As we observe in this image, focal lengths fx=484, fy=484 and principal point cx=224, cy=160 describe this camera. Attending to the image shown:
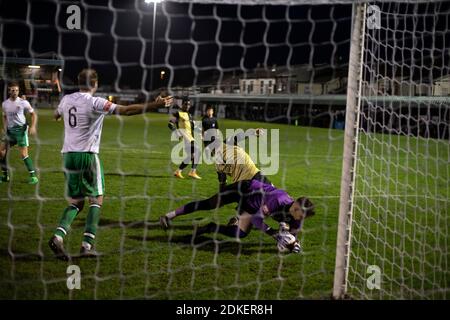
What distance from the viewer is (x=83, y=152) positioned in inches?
189

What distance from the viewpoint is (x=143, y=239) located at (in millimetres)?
5410

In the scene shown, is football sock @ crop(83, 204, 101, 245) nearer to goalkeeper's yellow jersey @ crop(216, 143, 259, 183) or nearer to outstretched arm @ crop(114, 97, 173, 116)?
outstretched arm @ crop(114, 97, 173, 116)

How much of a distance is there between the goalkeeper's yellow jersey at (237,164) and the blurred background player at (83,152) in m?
1.74

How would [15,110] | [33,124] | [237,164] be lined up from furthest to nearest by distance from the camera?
[15,110]
[33,124]
[237,164]

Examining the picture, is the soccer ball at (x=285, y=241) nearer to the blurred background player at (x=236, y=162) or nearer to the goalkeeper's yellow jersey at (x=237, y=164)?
the blurred background player at (x=236, y=162)

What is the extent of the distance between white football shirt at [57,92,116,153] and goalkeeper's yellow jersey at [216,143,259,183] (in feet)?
6.02

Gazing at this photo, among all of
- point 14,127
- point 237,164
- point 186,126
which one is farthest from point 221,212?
point 14,127

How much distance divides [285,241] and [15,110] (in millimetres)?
5766

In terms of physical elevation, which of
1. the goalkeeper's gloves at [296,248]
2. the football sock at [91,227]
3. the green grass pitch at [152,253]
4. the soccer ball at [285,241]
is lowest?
the green grass pitch at [152,253]

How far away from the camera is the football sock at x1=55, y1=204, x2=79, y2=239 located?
4.64 m

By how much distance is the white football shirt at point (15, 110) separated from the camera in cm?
845

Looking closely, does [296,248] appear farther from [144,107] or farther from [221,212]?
[144,107]

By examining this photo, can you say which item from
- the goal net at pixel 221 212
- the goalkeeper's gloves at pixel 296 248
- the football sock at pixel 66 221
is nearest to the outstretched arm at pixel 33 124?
the goal net at pixel 221 212
